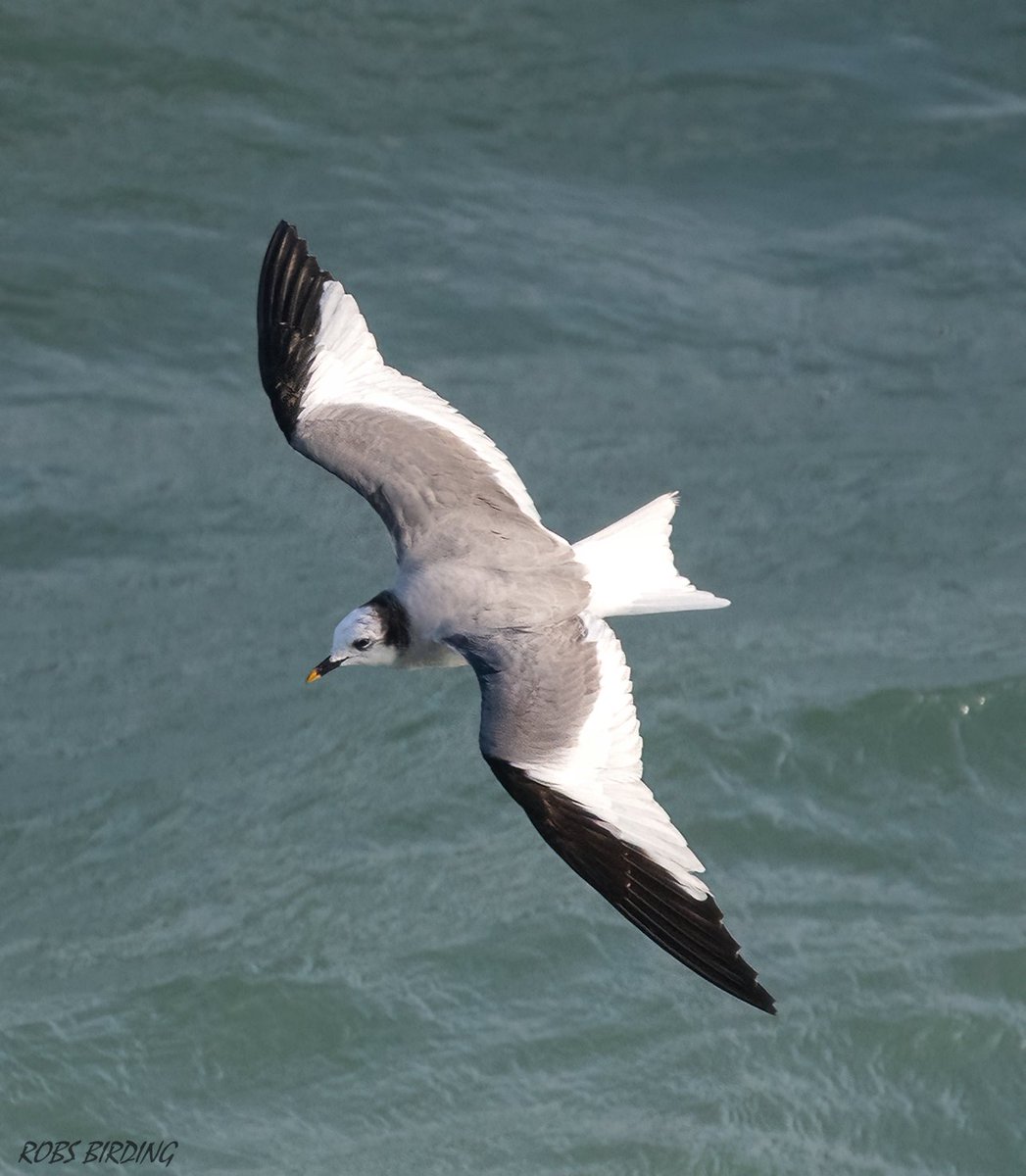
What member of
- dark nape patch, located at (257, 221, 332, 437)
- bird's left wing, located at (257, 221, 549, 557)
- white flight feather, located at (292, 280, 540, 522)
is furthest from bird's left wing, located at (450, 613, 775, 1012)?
dark nape patch, located at (257, 221, 332, 437)

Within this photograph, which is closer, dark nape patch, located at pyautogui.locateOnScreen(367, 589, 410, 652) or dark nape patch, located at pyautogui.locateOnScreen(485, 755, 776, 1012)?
dark nape patch, located at pyautogui.locateOnScreen(485, 755, 776, 1012)

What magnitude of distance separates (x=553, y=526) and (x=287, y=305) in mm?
2362

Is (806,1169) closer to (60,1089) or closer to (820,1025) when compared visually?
(820,1025)

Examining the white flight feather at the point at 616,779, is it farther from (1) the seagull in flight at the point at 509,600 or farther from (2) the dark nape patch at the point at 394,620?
(2) the dark nape patch at the point at 394,620

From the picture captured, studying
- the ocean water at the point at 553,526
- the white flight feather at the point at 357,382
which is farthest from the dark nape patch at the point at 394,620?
the ocean water at the point at 553,526

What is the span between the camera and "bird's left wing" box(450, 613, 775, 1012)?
5.11 m

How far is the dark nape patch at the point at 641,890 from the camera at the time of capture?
16.5ft

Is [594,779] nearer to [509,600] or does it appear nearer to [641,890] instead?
[641,890]

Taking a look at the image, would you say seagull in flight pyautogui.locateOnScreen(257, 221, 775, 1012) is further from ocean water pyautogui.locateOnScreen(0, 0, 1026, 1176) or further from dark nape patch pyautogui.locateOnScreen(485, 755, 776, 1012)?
ocean water pyautogui.locateOnScreen(0, 0, 1026, 1176)

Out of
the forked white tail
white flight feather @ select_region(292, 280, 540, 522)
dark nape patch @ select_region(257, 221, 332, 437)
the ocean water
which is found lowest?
the ocean water

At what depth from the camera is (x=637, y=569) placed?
599 cm

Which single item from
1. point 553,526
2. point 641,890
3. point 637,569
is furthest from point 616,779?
point 553,526

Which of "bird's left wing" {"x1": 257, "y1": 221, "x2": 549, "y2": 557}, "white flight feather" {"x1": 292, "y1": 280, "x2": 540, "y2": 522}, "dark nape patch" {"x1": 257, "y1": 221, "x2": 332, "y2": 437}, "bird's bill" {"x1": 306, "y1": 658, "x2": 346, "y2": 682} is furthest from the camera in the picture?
"dark nape patch" {"x1": 257, "y1": 221, "x2": 332, "y2": 437}

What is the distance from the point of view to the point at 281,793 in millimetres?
8078
